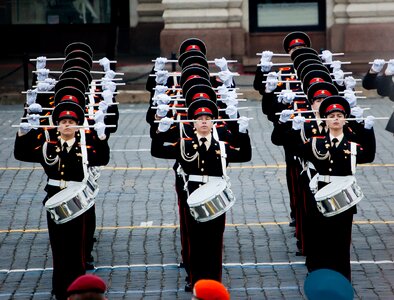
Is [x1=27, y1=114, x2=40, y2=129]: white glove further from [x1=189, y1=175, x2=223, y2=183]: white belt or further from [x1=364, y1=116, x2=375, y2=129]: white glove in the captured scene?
[x1=364, y1=116, x2=375, y2=129]: white glove

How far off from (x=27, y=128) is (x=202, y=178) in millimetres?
1509

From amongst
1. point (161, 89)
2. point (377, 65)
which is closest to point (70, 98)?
point (161, 89)

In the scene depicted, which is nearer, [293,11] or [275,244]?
[275,244]

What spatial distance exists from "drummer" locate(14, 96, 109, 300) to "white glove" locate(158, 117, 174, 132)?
0.63 metres

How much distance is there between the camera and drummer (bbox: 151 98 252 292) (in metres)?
10.8

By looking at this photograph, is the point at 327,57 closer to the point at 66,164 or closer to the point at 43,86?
the point at 43,86

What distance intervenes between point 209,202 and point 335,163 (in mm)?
1122

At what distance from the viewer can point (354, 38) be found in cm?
2514

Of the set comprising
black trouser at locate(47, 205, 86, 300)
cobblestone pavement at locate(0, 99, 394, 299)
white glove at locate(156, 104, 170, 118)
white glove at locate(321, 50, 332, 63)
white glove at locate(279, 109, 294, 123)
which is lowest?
cobblestone pavement at locate(0, 99, 394, 299)

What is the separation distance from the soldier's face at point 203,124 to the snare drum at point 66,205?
1094mm

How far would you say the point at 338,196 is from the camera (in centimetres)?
1066

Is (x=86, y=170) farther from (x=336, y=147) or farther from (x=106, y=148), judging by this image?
(x=336, y=147)

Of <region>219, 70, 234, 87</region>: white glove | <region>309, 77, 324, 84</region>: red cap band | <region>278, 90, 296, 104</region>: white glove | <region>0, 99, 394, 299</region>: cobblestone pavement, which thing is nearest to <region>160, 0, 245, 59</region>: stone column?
<region>0, 99, 394, 299</region>: cobblestone pavement

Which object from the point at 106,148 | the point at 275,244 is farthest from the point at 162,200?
the point at 106,148
